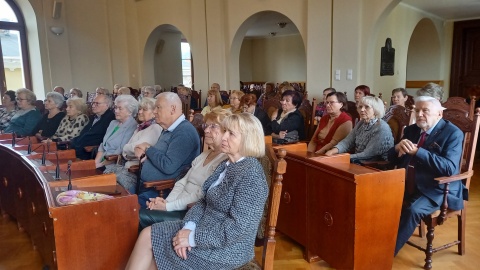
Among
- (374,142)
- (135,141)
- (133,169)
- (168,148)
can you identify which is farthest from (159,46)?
(374,142)

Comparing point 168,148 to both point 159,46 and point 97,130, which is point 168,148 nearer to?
point 97,130

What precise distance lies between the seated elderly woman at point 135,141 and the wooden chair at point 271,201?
1.36 metres

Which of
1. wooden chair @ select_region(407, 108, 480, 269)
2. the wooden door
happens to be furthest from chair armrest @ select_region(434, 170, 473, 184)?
the wooden door

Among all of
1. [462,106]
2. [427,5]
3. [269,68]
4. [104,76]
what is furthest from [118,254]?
[269,68]

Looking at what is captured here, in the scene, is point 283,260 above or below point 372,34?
below

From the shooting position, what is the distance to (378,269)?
218 centimetres

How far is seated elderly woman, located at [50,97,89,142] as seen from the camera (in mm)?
3916

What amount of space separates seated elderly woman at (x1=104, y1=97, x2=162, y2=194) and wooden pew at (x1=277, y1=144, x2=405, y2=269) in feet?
3.73

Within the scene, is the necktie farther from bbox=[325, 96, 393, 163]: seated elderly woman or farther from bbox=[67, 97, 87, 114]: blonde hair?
bbox=[67, 97, 87, 114]: blonde hair

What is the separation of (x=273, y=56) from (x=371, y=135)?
1126cm

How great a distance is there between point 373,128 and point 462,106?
2.72 ft

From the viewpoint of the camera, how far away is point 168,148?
2486 millimetres

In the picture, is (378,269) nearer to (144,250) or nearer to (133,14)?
(144,250)

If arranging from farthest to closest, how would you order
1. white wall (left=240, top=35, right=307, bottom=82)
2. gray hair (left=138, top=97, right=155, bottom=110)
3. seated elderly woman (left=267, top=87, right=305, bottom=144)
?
white wall (left=240, top=35, right=307, bottom=82) < seated elderly woman (left=267, top=87, right=305, bottom=144) < gray hair (left=138, top=97, right=155, bottom=110)
